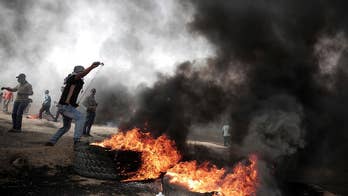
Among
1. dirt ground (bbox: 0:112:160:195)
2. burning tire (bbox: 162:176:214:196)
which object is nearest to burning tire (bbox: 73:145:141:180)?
dirt ground (bbox: 0:112:160:195)

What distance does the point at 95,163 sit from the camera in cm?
673

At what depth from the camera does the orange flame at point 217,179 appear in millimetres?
6508

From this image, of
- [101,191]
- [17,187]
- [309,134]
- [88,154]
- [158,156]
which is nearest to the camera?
[17,187]

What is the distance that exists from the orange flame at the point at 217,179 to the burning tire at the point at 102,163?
1.04 metres

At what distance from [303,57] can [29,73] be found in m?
33.2

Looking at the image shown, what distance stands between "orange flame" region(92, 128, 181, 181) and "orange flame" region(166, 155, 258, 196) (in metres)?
0.40

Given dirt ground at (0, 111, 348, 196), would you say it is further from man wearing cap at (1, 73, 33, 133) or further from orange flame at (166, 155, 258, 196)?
man wearing cap at (1, 73, 33, 133)

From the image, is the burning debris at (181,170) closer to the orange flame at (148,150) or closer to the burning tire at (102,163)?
the orange flame at (148,150)

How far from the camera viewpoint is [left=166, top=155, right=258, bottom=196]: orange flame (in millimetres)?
6508

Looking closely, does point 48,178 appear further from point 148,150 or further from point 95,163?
point 148,150

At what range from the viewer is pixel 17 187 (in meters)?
5.39

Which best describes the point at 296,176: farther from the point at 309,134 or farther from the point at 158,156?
the point at 158,156

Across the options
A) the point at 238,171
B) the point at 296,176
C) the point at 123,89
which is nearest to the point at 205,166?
the point at 238,171

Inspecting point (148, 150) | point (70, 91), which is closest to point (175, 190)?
point (148, 150)
